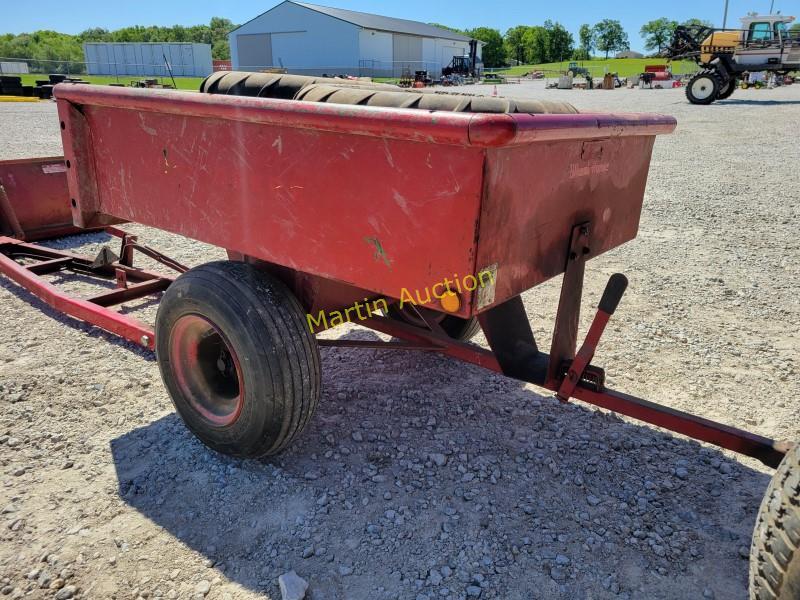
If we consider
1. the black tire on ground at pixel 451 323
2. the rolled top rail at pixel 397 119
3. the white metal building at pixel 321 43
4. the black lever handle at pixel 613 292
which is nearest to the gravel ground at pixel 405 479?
the black tire on ground at pixel 451 323

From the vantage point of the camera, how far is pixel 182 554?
2.24 metres

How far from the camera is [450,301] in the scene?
184cm

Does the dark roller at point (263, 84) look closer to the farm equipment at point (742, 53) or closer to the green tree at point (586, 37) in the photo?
the farm equipment at point (742, 53)

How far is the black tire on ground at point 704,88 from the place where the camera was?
1995 centimetres

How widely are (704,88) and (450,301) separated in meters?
22.0

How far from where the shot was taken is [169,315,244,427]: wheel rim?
268 cm

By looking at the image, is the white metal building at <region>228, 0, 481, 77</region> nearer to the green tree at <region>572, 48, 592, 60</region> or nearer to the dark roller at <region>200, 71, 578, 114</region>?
the dark roller at <region>200, 71, 578, 114</region>

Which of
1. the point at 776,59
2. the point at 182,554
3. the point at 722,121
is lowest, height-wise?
the point at 182,554

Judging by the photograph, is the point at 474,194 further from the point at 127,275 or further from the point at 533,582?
the point at 127,275

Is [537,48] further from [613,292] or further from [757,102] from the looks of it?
[613,292]

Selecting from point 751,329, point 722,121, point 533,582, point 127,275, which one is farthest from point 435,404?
point 722,121

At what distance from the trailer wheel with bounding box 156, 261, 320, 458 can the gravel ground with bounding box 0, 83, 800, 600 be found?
237 mm

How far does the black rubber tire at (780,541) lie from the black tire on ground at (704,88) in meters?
21.8

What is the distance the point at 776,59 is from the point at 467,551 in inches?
909
